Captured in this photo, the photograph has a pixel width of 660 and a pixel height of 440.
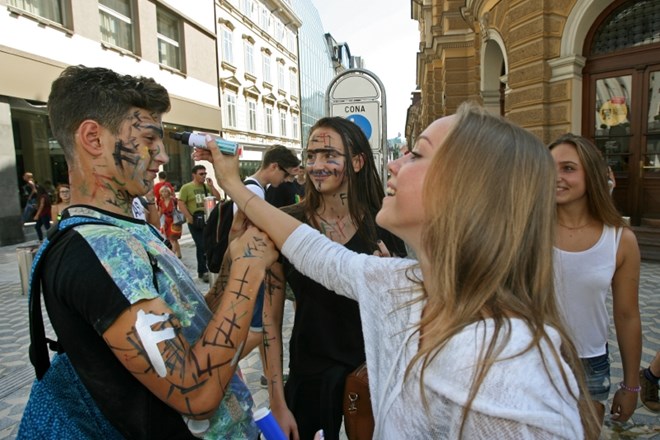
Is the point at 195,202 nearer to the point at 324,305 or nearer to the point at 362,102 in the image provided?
the point at 362,102

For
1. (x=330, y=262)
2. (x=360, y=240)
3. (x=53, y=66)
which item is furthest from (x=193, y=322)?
(x=53, y=66)

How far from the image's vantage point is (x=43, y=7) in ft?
39.0

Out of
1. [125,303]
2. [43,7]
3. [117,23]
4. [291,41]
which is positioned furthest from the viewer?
[291,41]

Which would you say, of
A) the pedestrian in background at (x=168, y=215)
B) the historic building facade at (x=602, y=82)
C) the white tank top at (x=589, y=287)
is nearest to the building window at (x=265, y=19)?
the pedestrian in background at (x=168, y=215)

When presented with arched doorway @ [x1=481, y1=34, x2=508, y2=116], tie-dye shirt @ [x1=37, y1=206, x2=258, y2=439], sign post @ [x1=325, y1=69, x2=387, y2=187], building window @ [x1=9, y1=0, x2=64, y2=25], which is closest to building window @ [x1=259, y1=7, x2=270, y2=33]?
building window @ [x1=9, y1=0, x2=64, y2=25]

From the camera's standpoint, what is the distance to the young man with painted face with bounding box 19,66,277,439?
3.22ft

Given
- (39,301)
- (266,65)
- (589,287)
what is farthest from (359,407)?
(266,65)

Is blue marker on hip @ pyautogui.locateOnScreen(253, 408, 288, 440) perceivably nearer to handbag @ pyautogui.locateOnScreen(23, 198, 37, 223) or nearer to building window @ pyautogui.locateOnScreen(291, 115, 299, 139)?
handbag @ pyautogui.locateOnScreen(23, 198, 37, 223)

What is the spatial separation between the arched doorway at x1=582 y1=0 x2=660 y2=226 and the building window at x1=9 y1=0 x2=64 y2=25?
13.5 m

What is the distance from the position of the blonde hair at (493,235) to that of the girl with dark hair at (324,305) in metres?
0.90

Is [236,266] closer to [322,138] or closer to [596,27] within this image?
[322,138]

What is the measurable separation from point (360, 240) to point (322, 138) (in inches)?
22.2

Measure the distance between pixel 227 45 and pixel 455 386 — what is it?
26.0 metres

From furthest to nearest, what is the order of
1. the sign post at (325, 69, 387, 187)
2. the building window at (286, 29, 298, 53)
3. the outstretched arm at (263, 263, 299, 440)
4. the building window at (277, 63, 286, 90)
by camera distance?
the building window at (286, 29, 298, 53) → the building window at (277, 63, 286, 90) → the sign post at (325, 69, 387, 187) → the outstretched arm at (263, 263, 299, 440)
